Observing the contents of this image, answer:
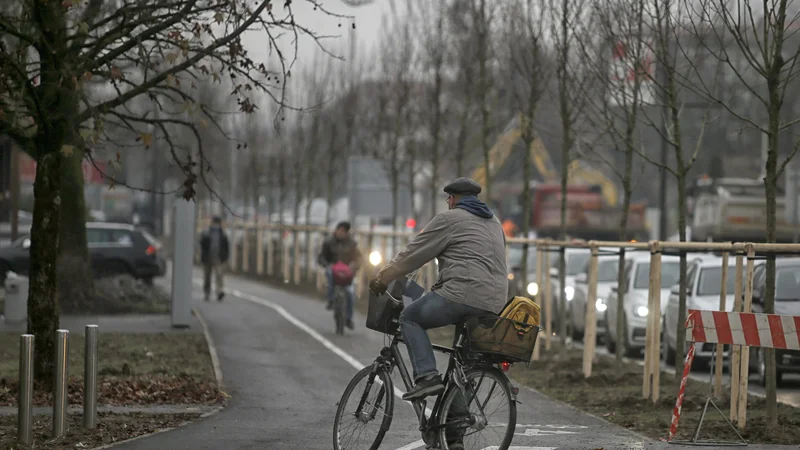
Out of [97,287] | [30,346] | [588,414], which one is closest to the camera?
[30,346]

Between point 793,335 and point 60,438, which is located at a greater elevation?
point 793,335

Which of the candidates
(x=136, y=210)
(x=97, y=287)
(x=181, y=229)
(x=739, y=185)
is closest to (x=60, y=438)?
(x=181, y=229)

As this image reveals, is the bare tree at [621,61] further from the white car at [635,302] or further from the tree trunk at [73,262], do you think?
the tree trunk at [73,262]

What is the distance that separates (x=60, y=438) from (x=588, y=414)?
16.1ft

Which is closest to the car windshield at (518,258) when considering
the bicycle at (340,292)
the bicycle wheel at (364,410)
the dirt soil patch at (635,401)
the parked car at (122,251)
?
the bicycle at (340,292)

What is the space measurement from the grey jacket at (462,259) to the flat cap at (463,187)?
0.51 feet

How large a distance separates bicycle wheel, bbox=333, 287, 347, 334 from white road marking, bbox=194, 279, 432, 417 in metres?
0.36

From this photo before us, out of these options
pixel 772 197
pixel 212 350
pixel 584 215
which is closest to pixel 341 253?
pixel 212 350

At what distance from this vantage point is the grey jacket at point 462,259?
8375 millimetres

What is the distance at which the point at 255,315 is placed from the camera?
82.3 feet

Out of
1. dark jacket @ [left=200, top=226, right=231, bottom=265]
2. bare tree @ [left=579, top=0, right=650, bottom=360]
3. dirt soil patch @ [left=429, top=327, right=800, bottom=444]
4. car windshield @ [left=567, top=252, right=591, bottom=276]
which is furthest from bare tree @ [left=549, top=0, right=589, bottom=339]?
dark jacket @ [left=200, top=226, right=231, bottom=265]

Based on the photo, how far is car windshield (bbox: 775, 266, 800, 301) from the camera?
52.8 feet

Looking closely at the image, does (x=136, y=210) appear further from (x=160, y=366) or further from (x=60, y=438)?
(x=60, y=438)

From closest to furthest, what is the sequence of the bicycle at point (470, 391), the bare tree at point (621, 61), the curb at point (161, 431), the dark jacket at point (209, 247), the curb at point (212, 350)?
the bicycle at point (470, 391), the curb at point (161, 431), the bare tree at point (621, 61), the curb at point (212, 350), the dark jacket at point (209, 247)
